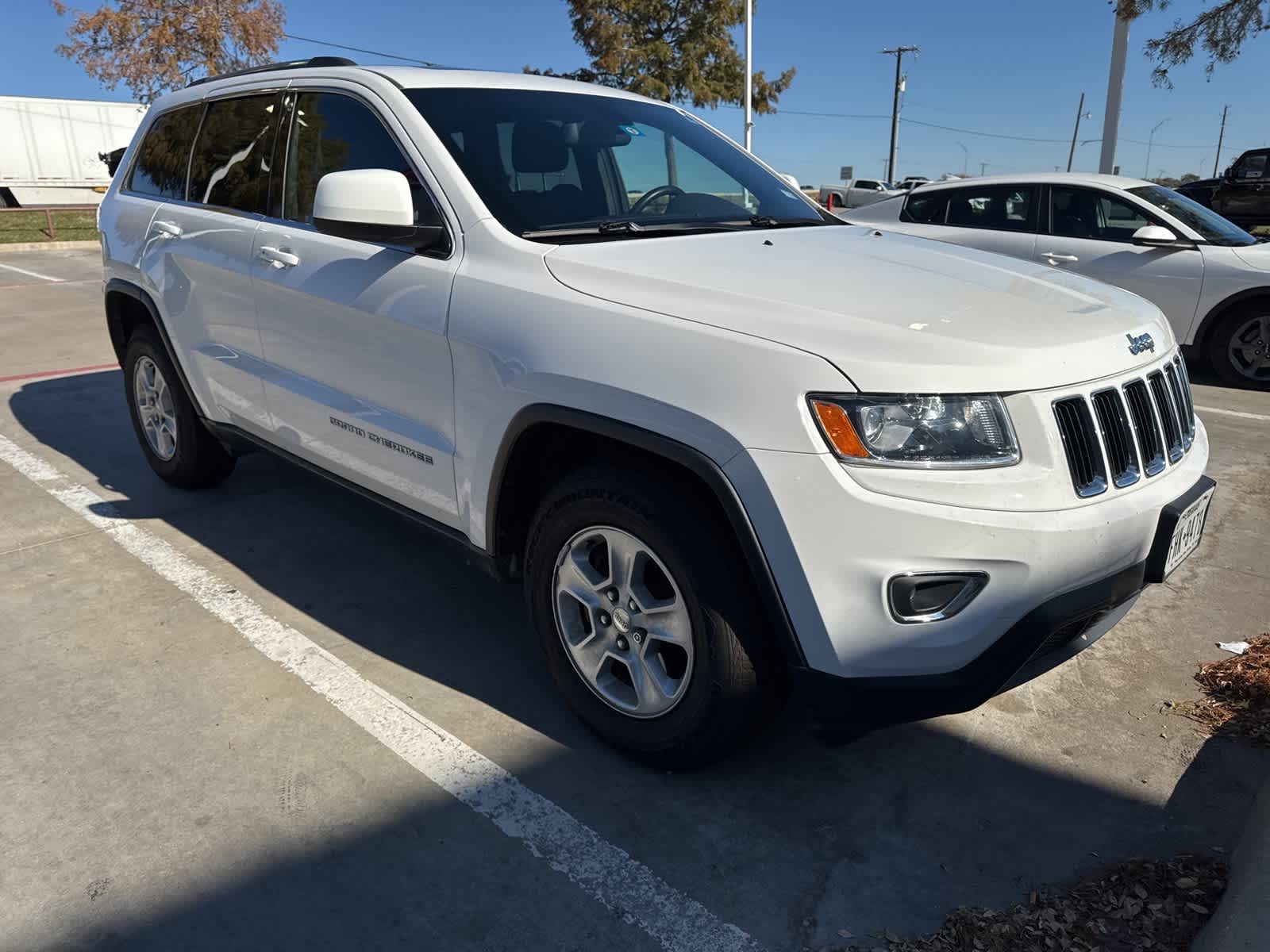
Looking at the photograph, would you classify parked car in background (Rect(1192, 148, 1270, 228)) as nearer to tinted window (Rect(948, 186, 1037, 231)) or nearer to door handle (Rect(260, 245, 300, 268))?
tinted window (Rect(948, 186, 1037, 231))

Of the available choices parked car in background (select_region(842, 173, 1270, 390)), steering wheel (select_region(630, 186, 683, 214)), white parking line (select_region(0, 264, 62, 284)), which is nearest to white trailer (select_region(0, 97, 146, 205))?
white parking line (select_region(0, 264, 62, 284))

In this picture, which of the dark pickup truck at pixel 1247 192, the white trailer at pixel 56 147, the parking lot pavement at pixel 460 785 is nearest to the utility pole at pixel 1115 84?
the dark pickup truck at pixel 1247 192

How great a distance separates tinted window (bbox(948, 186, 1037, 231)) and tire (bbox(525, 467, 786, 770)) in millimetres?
6526

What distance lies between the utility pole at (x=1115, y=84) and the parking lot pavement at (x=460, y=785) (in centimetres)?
1678

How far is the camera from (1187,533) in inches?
99.4

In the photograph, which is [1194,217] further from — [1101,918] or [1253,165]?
[1253,165]

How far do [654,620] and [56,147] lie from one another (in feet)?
114

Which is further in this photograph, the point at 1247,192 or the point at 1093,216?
the point at 1247,192

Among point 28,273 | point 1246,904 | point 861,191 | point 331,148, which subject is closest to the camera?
point 1246,904

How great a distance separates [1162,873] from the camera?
7.67ft

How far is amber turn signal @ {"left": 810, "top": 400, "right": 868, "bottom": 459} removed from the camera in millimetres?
2119

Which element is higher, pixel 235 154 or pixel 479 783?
pixel 235 154

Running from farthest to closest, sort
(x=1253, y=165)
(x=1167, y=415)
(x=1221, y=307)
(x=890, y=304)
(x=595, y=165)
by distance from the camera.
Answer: (x=1253, y=165)
(x=1221, y=307)
(x=595, y=165)
(x=1167, y=415)
(x=890, y=304)

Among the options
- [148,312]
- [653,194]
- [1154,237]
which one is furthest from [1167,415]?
[1154,237]
